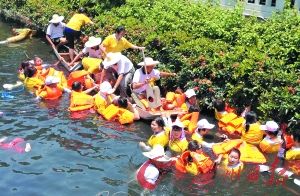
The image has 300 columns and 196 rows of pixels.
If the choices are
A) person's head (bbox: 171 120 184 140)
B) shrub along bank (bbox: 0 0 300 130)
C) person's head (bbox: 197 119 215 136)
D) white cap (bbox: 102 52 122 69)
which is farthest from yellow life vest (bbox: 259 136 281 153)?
white cap (bbox: 102 52 122 69)

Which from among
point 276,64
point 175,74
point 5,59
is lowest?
point 5,59

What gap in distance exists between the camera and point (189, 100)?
46.0 ft

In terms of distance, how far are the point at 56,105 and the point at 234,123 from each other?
5.71m

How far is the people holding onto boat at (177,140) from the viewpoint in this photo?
36.7 ft

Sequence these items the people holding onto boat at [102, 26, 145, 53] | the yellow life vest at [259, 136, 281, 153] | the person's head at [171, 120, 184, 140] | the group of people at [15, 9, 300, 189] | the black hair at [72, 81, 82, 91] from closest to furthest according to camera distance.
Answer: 1. the group of people at [15, 9, 300, 189]
2. the person's head at [171, 120, 184, 140]
3. the yellow life vest at [259, 136, 281, 153]
4. the black hair at [72, 81, 82, 91]
5. the people holding onto boat at [102, 26, 145, 53]

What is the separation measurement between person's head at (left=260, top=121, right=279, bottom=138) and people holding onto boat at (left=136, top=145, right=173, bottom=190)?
307 cm

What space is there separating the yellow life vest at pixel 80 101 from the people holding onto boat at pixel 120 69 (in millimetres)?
835

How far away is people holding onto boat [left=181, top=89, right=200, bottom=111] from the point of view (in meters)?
13.9

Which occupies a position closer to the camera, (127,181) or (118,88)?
(127,181)

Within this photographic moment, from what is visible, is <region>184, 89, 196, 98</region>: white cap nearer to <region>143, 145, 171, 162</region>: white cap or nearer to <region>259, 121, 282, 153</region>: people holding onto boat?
<region>259, 121, 282, 153</region>: people holding onto boat

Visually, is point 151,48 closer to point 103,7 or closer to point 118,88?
point 118,88

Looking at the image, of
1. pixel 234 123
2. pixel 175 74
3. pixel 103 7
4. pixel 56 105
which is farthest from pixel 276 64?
pixel 103 7

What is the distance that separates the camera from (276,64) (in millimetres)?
13320

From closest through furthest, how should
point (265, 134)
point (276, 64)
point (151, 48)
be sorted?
point (265, 134)
point (276, 64)
point (151, 48)
